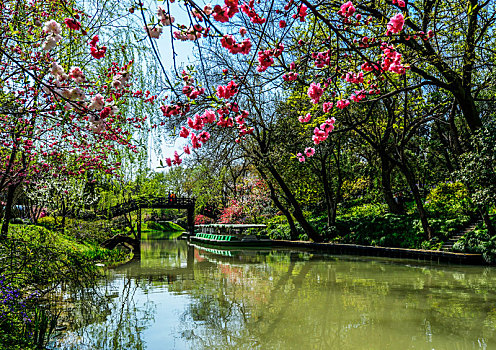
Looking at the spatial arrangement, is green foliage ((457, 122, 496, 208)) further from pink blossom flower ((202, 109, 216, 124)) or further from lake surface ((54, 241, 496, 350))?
pink blossom flower ((202, 109, 216, 124))

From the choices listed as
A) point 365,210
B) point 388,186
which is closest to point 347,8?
point 388,186

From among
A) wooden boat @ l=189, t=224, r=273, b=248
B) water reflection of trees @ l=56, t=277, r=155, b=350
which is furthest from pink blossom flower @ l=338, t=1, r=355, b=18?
wooden boat @ l=189, t=224, r=273, b=248

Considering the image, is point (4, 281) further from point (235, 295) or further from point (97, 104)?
point (235, 295)

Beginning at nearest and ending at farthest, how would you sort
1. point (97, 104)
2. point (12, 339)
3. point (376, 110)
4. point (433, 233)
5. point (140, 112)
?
point (97, 104)
point (12, 339)
point (140, 112)
point (433, 233)
point (376, 110)

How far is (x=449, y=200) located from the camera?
1961 cm

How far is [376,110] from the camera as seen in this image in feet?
56.1

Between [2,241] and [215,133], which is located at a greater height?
[215,133]

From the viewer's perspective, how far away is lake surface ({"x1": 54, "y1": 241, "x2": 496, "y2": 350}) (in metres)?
5.55

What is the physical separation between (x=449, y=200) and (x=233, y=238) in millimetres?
12123

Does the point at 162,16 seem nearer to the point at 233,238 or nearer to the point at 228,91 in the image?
the point at 228,91

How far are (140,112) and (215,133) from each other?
10.4m

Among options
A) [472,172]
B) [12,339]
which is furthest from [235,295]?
[472,172]

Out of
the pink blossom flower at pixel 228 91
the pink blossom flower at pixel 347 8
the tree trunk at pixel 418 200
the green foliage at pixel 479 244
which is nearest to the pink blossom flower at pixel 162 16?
the pink blossom flower at pixel 228 91

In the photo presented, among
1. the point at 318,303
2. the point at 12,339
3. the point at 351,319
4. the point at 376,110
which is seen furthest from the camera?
the point at 376,110
